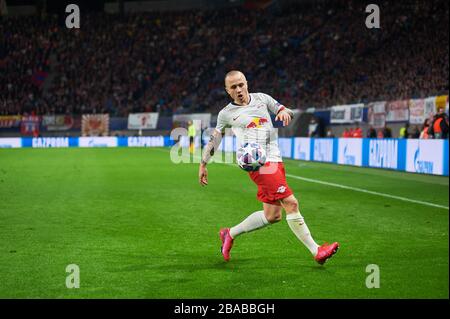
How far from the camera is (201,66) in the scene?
5578cm

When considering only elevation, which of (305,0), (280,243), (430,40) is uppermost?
(305,0)

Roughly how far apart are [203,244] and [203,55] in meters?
49.8

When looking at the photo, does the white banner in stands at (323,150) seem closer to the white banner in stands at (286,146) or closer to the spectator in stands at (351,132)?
the spectator in stands at (351,132)

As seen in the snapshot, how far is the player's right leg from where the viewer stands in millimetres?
7008

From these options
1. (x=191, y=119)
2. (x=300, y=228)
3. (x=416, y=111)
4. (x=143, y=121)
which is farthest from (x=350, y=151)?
(x=143, y=121)

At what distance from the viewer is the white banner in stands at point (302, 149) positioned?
97.7 feet

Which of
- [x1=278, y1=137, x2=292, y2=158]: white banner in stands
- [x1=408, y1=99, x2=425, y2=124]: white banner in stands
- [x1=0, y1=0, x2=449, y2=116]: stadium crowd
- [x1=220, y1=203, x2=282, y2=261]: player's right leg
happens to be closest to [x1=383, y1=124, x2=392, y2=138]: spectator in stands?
[x1=408, y1=99, x2=425, y2=124]: white banner in stands

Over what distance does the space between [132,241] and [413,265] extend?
3.64m

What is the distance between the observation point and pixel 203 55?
2247 inches

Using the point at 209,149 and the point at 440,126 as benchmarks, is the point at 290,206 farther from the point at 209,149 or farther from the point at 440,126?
the point at 440,126

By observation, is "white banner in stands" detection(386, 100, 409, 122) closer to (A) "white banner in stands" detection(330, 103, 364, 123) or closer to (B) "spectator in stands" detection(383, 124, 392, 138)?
(B) "spectator in stands" detection(383, 124, 392, 138)

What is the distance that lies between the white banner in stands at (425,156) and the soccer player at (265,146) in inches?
518
